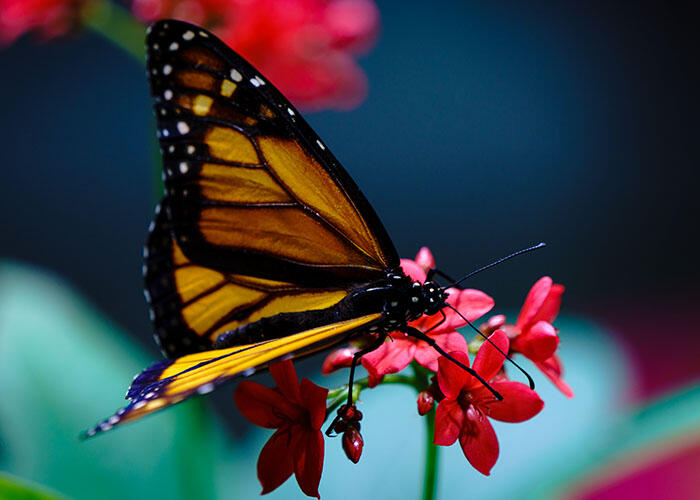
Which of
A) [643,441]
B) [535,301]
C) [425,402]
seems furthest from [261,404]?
[643,441]

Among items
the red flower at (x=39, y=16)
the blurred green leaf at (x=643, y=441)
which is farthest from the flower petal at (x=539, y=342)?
the red flower at (x=39, y=16)

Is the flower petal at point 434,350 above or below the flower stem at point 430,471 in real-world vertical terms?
above

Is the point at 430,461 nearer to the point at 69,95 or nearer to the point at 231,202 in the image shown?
the point at 231,202

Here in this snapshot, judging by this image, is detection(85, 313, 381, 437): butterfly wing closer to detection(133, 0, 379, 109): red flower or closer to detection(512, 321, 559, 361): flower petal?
detection(512, 321, 559, 361): flower petal

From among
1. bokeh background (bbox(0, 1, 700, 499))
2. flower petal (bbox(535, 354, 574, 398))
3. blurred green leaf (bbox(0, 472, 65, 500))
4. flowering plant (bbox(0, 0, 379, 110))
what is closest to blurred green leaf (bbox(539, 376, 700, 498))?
flower petal (bbox(535, 354, 574, 398))

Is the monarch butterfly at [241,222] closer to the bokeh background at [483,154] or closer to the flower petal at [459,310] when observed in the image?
the flower petal at [459,310]
